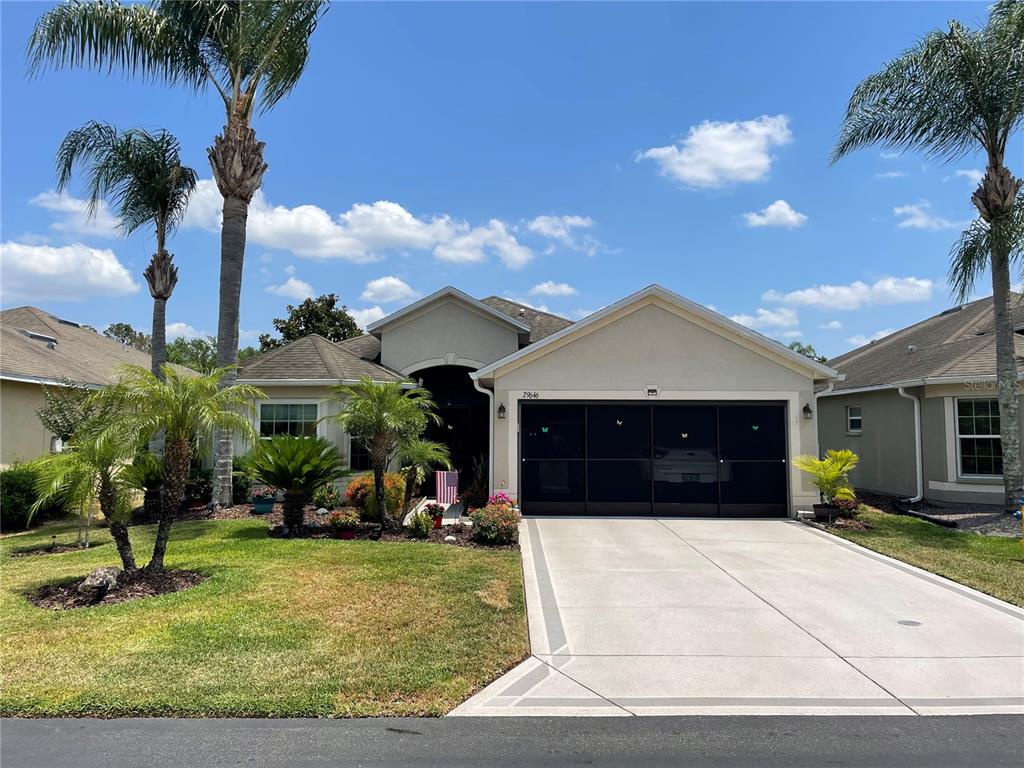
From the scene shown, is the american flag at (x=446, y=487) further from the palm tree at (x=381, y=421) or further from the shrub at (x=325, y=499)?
the palm tree at (x=381, y=421)

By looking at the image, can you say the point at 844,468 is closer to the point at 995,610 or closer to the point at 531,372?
the point at 995,610

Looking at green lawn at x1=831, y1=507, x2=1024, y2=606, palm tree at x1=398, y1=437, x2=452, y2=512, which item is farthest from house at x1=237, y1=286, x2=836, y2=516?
palm tree at x1=398, y1=437, x2=452, y2=512

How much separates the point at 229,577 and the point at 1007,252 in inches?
617

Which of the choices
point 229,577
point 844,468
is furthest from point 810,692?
point 844,468

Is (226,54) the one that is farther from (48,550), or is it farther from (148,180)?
(48,550)

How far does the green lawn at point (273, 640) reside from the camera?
15.9ft

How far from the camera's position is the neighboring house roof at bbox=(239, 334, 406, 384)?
635 inches

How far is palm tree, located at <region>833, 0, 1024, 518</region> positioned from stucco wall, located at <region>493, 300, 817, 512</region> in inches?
154

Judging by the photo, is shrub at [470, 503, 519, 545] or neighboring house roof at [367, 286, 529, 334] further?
neighboring house roof at [367, 286, 529, 334]

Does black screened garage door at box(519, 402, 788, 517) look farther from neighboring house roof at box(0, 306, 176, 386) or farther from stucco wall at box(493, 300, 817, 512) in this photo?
neighboring house roof at box(0, 306, 176, 386)

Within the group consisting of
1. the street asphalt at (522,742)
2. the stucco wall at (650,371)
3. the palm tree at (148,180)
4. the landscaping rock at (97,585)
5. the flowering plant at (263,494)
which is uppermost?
the palm tree at (148,180)

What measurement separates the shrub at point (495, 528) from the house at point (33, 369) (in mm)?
9247

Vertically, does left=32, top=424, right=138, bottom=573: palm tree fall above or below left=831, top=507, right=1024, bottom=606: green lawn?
above

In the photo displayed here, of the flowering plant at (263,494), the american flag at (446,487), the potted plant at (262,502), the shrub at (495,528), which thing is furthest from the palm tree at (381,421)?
the potted plant at (262,502)
